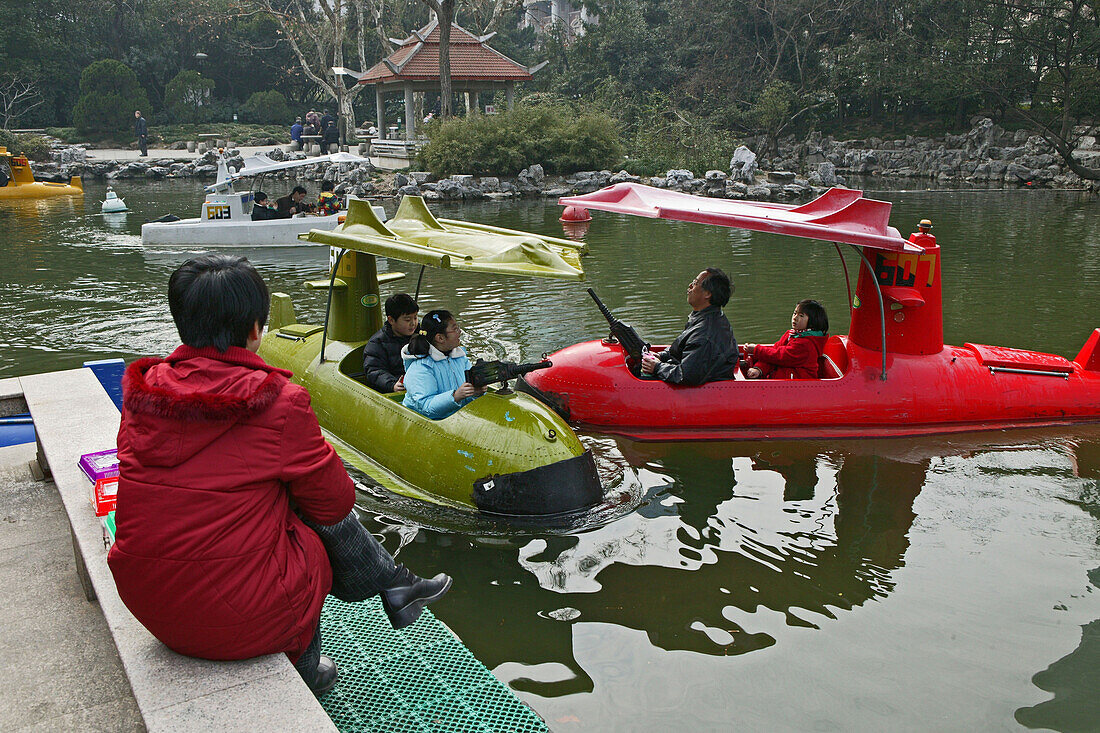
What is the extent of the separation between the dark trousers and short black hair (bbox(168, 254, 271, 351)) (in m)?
0.73

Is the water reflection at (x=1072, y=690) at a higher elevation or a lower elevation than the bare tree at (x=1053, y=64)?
lower

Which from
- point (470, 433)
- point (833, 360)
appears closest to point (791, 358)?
point (833, 360)

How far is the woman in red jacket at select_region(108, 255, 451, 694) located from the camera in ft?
8.70

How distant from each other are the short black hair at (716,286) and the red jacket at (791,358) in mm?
758

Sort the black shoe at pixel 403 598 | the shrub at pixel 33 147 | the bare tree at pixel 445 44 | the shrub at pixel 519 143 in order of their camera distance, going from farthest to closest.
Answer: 1. the shrub at pixel 33 147
2. the bare tree at pixel 445 44
3. the shrub at pixel 519 143
4. the black shoe at pixel 403 598

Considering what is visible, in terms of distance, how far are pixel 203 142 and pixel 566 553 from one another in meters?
40.4

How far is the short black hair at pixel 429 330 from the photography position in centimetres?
560

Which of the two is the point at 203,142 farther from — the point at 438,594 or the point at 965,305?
the point at 438,594

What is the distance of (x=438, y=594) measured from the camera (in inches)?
137

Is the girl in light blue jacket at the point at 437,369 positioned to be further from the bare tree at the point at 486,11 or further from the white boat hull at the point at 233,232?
the bare tree at the point at 486,11

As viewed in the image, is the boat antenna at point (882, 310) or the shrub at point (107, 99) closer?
the boat antenna at point (882, 310)

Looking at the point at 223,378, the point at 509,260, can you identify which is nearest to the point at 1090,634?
the point at 509,260

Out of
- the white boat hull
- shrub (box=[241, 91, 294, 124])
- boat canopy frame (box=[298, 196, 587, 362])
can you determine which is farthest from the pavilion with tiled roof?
boat canopy frame (box=[298, 196, 587, 362])

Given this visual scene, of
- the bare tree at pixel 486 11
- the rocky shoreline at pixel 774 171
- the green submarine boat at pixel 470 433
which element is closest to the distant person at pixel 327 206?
the rocky shoreline at pixel 774 171
